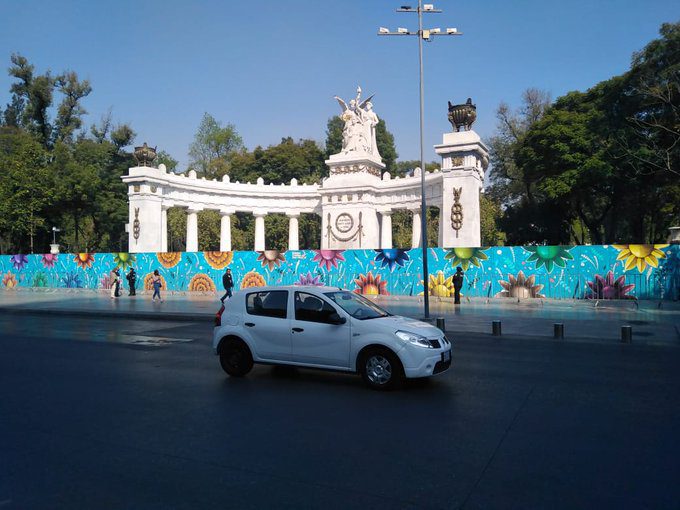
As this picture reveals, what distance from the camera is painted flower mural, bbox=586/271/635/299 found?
23.1 metres

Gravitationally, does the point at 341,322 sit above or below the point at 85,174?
below

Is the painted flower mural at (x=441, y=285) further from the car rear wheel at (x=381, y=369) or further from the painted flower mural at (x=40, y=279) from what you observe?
the painted flower mural at (x=40, y=279)

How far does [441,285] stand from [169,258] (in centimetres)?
1663

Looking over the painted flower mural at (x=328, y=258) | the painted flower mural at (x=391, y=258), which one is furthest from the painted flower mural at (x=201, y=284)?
the painted flower mural at (x=391, y=258)

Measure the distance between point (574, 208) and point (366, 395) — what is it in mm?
39116

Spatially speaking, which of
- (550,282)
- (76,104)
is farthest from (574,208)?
(76,104)

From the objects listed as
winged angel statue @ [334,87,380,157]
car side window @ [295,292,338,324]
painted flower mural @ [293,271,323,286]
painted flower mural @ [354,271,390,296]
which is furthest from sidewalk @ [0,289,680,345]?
winged angel statue @ [334,87,380,157]

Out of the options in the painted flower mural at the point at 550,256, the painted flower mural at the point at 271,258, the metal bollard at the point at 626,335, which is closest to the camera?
the metal bollard at the point at 626,335

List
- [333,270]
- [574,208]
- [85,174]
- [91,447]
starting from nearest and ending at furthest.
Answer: [91,447] < [333,270] < [574,208] < [85,174]

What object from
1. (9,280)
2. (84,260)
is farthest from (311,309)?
(9,280)

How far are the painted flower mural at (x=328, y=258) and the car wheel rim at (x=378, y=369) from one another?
67.0 ft

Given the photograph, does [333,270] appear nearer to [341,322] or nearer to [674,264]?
[674,264]

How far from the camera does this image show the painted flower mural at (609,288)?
75.9 ft

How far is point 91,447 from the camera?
5.96m
